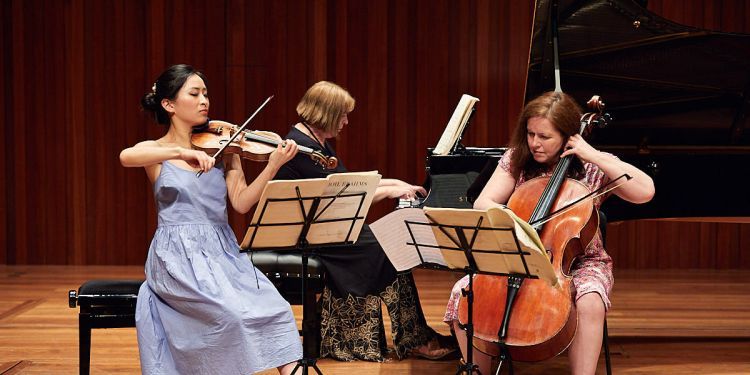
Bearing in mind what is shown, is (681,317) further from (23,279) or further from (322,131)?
(23,279)

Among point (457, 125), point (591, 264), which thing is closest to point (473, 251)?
point (591, 264)

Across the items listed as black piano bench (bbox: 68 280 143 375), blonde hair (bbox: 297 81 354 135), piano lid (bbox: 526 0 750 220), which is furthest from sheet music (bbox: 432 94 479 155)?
black piano bench (bbox: 68 280 143 375)

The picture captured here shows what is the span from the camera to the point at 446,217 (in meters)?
2.67

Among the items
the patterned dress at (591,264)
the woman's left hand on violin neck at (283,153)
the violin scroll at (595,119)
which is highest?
the violin scroll at (595,119)

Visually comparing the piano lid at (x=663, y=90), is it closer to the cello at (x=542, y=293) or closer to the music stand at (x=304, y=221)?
the cello at (x=542, y=293)

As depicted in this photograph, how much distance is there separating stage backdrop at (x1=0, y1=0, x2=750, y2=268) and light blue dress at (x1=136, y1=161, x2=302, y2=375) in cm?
347

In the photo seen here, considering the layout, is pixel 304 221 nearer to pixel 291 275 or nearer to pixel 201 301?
pixel 201 301

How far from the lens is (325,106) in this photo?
3938 millimetres

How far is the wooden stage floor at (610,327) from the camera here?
3818 millimetres

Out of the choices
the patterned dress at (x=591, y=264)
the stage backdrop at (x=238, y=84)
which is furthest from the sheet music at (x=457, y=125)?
the stage backdrop at (x=238, y=84)

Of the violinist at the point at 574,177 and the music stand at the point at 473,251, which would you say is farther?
the violinist at the point at 574,177

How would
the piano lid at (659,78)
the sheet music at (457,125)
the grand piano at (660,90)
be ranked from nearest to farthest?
the sheet music at (457,125), the grand piano at (660,90), the piano lid at (659,78)

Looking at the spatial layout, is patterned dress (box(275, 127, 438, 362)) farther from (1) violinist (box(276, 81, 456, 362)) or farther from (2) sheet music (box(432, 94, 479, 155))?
(2) sheet music (box(432, 94, 479, 155))

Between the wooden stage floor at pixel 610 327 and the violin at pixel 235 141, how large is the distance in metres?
1.01
